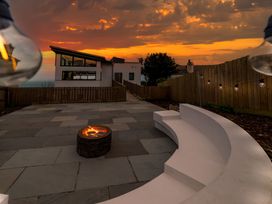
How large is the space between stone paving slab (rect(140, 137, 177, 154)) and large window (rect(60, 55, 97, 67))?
856 inches

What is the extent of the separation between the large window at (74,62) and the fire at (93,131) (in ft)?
70.2

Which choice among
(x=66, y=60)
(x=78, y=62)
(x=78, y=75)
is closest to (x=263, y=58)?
(x=78, y=75)

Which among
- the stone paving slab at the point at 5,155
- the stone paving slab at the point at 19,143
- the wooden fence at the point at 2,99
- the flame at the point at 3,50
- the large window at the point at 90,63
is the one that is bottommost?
the stone paving slab at the point at 5,155

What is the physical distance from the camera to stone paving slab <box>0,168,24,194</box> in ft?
10.4

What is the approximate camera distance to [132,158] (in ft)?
14.4

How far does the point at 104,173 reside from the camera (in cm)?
369

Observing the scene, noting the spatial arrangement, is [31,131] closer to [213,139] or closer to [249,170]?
[213,139]

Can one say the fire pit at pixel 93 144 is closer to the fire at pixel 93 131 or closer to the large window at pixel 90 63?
the fire at pixel 93 131

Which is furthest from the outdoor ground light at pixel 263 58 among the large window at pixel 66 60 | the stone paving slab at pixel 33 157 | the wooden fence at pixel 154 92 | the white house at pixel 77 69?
the large window at pixel 66 60

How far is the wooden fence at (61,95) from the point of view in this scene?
14914mm

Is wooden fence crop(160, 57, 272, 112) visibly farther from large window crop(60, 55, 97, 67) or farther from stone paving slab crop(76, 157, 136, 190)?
large window crop(60, 55, 97, 67)

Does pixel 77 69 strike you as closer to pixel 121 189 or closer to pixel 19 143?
pixel 19 143

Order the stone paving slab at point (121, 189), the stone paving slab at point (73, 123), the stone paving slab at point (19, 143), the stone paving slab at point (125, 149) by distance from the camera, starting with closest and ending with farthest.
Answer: the stone paving slab at point (121, 189)
the stone paving slab at point (125, 149)
the stone paving slab at point (19, 143)
the stone paving slab at point (73, 123)

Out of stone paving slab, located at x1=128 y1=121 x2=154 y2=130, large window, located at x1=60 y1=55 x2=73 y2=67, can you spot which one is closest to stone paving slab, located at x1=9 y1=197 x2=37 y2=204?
stone paving slab, located at x1=128 y1=121 x2=154 y2=130
